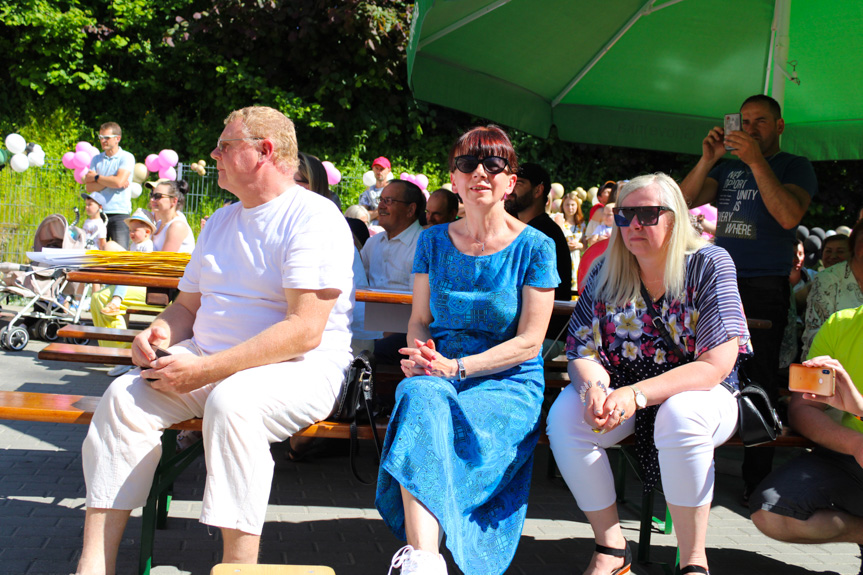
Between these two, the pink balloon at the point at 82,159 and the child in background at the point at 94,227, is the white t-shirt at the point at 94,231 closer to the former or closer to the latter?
the child in background at the point at 94,227

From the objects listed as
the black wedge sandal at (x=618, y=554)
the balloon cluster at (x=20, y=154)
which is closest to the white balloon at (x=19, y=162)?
the balloon cluster at (x=20, y=154)

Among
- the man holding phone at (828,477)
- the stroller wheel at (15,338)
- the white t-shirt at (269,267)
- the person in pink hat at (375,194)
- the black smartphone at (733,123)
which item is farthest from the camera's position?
the person in pink hat at (375,194)

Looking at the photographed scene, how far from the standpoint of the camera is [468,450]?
114 inches

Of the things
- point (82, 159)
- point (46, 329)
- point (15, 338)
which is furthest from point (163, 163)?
point (15, 338)

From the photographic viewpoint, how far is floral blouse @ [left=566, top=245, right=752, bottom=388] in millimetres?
3096

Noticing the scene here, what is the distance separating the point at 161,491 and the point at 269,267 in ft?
3.61

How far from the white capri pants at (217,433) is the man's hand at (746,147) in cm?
266

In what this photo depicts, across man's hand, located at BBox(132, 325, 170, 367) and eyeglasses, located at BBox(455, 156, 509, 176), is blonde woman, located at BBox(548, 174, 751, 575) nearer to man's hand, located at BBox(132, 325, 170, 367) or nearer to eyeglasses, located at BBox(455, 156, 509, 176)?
eyeglasses, located at BBox(455, 156, 509, 176)

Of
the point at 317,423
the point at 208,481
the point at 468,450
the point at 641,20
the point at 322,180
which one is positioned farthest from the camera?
the point at 641,20

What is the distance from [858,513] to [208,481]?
2.39 metres

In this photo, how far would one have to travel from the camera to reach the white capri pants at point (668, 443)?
9.46 ft

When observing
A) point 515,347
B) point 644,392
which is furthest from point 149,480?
point 644,392

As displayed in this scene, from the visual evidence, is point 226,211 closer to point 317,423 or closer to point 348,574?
point 317,423

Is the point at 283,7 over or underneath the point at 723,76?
over
